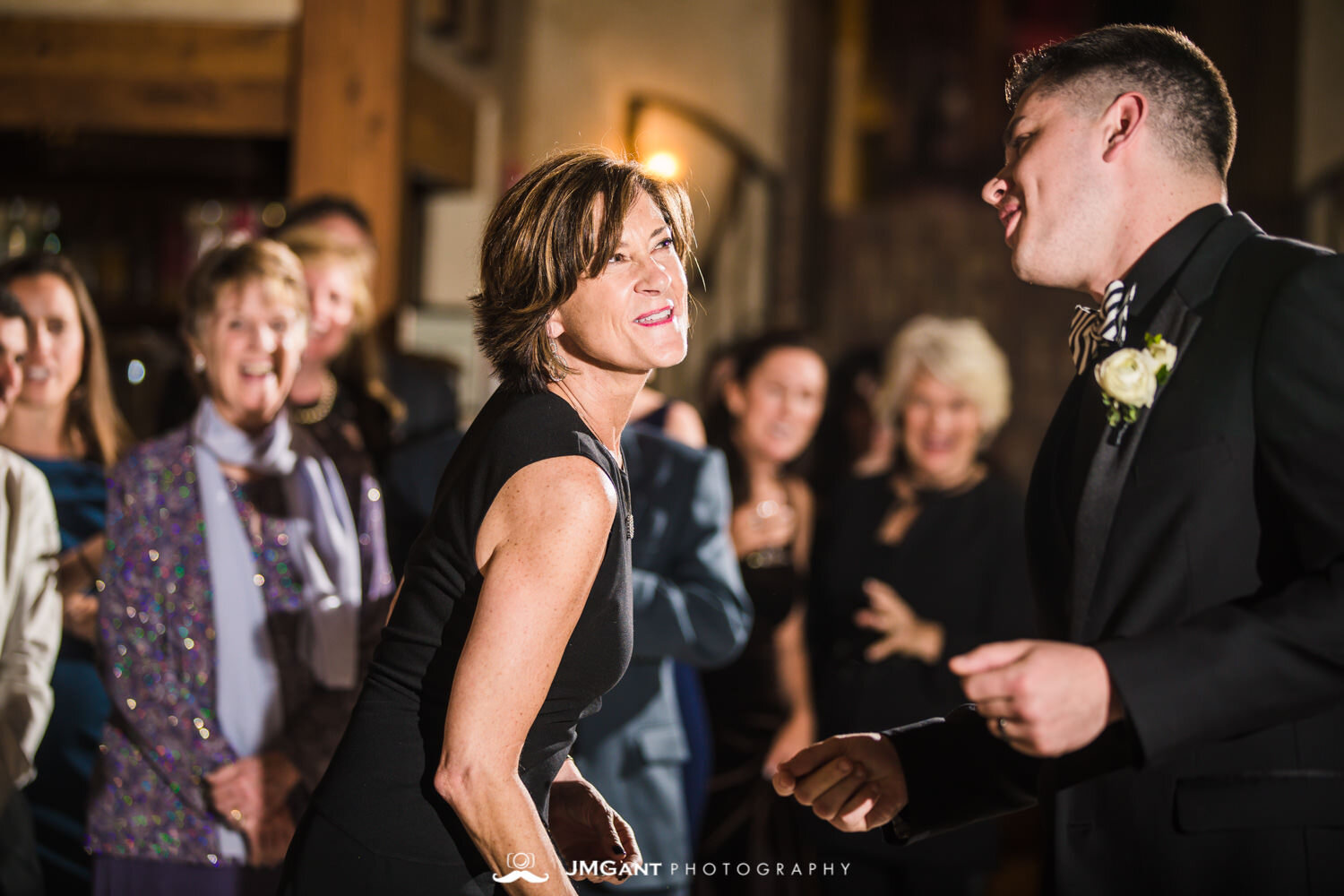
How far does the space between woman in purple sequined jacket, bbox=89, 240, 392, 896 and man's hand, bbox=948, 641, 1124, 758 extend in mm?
1423

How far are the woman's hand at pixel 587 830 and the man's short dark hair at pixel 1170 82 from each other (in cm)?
111

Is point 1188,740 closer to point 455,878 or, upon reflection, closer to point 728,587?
point 455,878

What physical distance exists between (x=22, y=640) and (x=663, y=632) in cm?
126

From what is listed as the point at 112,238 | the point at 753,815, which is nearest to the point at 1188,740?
the point at 753,815

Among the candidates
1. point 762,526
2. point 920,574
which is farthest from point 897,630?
point 762,526

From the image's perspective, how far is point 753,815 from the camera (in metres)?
3.20

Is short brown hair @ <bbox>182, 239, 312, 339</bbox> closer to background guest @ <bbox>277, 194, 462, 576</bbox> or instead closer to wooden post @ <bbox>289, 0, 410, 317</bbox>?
background guest @ <bbox>277, 194, 462, 576</bbox>

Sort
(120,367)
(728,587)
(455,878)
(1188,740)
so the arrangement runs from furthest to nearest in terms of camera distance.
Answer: (120,367) → (728,587) → (455,878) → (1188,740)

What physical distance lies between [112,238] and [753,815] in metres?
3.63

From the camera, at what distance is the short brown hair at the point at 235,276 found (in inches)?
89.4

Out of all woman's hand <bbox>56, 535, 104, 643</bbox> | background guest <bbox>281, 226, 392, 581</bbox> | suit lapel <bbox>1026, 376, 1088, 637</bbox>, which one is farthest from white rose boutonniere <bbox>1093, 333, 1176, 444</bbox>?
woman's hand <bbox>56, 535, 104, 643</bbox>

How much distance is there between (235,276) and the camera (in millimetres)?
2277

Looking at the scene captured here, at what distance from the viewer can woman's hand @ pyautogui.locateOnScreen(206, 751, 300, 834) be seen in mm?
2107

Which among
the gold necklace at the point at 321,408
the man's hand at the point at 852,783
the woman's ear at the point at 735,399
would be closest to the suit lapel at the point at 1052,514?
the man's hand at the point at 852,783
